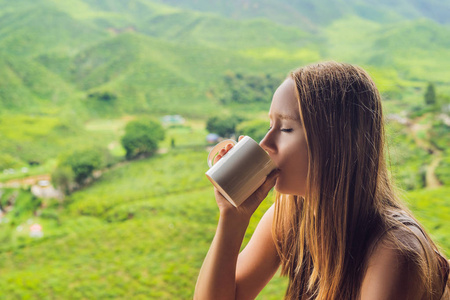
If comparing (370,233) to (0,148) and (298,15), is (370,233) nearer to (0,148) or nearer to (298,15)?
(0,148)

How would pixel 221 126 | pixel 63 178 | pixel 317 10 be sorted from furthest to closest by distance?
1. pixel 317 10
2. pixel 221 126
3. pixel 63 178

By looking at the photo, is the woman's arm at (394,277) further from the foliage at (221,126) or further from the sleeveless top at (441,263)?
the foliage at (221,126)

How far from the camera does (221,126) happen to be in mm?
4746

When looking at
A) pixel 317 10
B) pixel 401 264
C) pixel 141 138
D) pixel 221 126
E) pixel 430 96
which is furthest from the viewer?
pixel 317 10

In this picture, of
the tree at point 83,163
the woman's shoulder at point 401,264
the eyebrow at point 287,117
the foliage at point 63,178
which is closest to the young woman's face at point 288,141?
the eyebrow at point 287,117

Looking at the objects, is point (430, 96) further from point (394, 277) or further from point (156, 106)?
point (394, 277)

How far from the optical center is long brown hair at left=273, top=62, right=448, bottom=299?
598mm

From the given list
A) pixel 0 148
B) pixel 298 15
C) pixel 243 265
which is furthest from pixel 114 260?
pixel 298 15

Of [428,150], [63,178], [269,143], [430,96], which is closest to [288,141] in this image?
[269,143]

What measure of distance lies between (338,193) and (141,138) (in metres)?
4.10

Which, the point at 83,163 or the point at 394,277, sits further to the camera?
the point at 83,163

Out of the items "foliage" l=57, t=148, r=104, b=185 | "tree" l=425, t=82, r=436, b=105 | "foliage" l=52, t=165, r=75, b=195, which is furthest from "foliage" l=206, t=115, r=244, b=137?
"tree" l=425, t=82, r=436, b=105

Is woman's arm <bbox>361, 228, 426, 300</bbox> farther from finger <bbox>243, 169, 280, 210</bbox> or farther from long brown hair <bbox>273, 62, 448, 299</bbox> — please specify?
finger <bbox>243, 169, 280, 210</bbox>

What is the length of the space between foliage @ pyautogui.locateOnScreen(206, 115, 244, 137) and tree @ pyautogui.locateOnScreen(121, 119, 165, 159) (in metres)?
0.54
